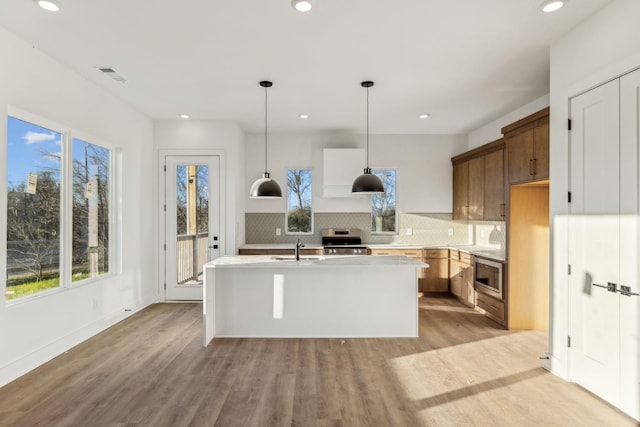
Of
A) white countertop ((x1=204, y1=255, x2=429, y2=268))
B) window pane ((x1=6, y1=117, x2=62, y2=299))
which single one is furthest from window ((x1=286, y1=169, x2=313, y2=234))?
window pane ((x1=6, y1=117, x2=62, y2=299))

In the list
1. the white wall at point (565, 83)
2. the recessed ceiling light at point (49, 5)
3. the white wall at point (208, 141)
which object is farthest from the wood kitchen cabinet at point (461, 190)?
the recessed ceiling light at point (49, 5)

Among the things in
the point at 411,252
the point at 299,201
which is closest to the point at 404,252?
the point at 411,252

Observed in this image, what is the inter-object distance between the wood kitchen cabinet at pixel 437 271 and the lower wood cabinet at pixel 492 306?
95cm

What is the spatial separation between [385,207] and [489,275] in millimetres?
2312

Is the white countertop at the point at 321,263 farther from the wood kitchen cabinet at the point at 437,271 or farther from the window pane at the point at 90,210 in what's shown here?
the wood kitchen cabinet at the point at 437,271

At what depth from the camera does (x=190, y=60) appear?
341cm

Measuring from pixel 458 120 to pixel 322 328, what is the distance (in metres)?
3.76

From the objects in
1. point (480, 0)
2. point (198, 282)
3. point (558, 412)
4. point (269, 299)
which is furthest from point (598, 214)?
point (198, 282)

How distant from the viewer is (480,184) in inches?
207

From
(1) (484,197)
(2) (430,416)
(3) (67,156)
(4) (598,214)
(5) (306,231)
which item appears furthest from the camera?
(5) (306,231)

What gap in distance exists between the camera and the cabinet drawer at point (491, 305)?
14.2 feet

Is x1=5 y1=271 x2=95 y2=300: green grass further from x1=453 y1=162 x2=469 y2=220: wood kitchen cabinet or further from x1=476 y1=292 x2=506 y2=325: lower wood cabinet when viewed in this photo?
x1=453 y1=162 x2=469 y2=220: wood kitchen cabinet

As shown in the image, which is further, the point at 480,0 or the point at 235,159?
the point at 235,159

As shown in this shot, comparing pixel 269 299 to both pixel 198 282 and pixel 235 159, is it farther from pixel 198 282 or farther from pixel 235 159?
pixel 235 159
